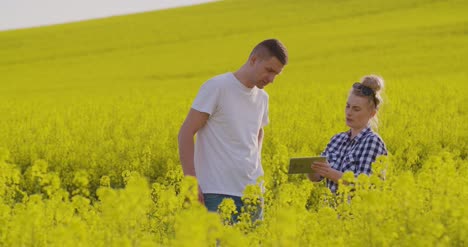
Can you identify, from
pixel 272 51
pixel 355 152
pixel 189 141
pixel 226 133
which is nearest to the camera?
pixel 272 51

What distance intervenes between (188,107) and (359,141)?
9.52m

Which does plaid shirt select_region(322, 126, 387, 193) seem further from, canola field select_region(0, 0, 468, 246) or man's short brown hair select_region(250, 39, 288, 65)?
man's short brown hair select_region(250, 39, 288, 65)

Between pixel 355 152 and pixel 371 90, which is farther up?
pixel 371 90

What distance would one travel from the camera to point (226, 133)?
182 inches

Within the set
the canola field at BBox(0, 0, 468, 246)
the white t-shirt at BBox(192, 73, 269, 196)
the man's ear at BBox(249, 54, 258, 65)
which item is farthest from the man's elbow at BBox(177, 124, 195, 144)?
the man's ear at BBox(249, 54, 258, 65)

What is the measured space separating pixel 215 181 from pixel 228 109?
0.40m

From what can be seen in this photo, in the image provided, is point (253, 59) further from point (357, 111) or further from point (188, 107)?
point (188, 107)

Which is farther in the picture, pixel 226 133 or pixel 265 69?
pixel 226 133

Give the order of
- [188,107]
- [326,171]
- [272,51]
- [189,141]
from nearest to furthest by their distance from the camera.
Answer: [272,51], [189,141], [326,171], [188,107]

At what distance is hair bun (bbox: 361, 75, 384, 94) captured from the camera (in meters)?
4.91

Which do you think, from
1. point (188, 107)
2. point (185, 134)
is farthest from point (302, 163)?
point (188, 107)

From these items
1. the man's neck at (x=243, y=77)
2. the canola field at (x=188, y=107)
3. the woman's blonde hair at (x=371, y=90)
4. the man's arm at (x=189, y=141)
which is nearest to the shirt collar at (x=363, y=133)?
the woman's blonde hair at (x=371, y=90)

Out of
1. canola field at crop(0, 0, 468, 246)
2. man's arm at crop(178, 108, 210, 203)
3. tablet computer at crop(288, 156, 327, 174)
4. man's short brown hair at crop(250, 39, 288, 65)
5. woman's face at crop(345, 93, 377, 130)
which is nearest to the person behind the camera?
canola field at crop(0, 0, 468, 246)

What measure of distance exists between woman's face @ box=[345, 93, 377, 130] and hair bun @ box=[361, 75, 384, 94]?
94 millimetres
